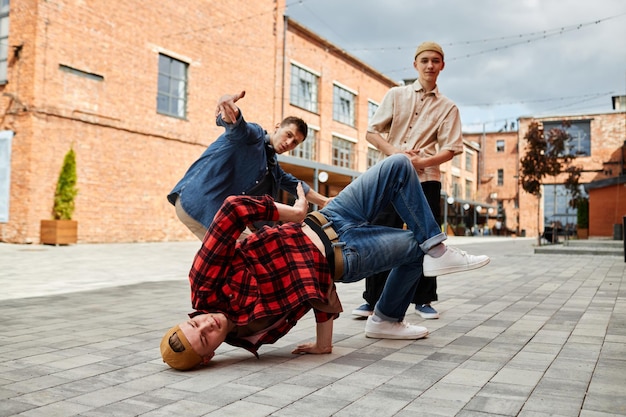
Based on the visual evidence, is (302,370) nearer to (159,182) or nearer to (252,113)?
(159,182)

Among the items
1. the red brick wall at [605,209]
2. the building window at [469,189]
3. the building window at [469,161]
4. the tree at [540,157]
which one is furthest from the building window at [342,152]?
the building window at [469,189]

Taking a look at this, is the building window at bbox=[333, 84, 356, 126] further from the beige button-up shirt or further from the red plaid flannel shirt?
the red plaid flannel shirt

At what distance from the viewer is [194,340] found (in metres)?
2.52

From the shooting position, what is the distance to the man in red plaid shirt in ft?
8.30

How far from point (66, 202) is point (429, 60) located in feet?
39.7

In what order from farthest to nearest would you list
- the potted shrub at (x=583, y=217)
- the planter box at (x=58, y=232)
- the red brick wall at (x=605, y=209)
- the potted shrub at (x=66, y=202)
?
the potted shrub at (x=583, y=217) < the red brick wall at (x=605, y=209) < the potted shrub at (x=66, y=202) < the planter box at (x=58, y=232)

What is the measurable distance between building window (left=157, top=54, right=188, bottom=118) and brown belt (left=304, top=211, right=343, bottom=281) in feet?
50.8

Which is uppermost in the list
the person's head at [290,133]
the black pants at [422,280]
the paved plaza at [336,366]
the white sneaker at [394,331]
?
the person's head at [290,133]

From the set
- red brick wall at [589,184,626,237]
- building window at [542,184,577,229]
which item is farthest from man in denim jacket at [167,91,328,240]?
building window at [542,184,577,229]

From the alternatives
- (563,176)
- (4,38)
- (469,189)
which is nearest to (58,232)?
(4,38)

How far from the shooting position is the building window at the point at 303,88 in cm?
2402

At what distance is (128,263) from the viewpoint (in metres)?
9.37

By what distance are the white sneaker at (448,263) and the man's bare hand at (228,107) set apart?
4.20 ft

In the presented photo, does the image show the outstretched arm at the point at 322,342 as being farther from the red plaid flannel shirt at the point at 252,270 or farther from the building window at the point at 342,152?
the building window at the point at 342,152
